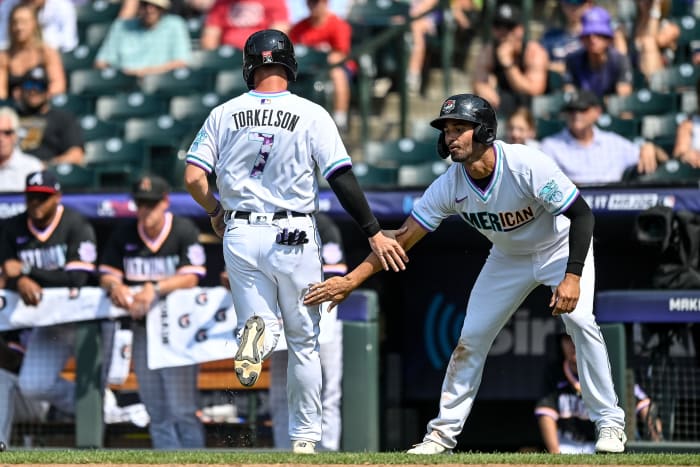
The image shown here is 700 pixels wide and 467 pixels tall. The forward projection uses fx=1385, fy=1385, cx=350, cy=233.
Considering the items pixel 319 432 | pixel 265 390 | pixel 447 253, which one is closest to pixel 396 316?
pixel 447 253

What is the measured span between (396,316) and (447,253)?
0.58 metres

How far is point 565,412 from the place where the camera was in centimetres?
818

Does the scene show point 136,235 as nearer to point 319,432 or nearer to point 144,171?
point 144,171

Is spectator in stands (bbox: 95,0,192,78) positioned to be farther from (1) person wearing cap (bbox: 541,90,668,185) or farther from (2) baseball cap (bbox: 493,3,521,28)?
(1) person wearing cap (bbox: 541,90,668,185)

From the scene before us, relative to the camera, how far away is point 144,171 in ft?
33.2

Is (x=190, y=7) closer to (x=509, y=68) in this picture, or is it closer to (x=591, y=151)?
(x=509, y=68)

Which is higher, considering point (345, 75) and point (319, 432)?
point (345, 75)

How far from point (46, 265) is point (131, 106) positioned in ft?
10.1

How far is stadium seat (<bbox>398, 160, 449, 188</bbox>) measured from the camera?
940 cm

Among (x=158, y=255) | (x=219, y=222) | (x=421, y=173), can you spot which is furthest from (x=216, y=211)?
(x=421, y=173)

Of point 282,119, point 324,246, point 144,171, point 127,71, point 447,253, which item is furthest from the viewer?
point 127,71

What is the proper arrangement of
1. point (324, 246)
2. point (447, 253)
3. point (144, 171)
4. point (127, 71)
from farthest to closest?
1. point (127, 71)
2. point (144, 171)
3. point (447, 253)
4. point (324, 246)

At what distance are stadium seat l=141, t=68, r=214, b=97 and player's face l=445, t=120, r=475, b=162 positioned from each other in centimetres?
551

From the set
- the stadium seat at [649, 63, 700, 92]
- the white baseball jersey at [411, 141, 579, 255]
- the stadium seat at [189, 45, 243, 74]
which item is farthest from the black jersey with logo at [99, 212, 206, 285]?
the stadium seat at [649, 63, 700, 92]
